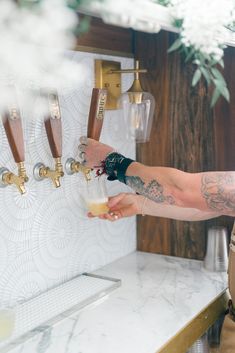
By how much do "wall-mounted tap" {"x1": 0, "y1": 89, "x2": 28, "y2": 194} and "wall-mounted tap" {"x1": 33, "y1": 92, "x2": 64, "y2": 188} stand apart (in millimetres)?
128

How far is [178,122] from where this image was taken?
189cm

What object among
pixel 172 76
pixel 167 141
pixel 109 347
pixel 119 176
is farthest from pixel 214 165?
pixel 109 347

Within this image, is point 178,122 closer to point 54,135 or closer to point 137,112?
point 137,112

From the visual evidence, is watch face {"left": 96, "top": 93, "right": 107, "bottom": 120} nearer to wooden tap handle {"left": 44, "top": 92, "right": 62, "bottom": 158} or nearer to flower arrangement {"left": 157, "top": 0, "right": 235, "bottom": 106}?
wooden tap handle {"left": 44, "top": 92, "right": 62, "bottom": 158}

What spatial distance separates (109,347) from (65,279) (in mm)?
485

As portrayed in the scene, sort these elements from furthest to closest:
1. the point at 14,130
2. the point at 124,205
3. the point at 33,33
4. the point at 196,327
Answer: the point at 124,205 → the point at 196,327 → the point at 14,130 → the point at 33,33

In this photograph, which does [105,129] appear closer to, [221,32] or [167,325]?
[167,325]

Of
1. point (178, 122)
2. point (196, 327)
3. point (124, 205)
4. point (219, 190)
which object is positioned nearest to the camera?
point (219, 190)

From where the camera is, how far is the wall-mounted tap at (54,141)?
149 centimetres

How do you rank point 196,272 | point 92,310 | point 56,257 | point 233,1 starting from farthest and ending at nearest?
1. point 196,272
2. point 56,257
3. point 92,310
4. point 233,1

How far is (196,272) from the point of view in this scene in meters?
1.81

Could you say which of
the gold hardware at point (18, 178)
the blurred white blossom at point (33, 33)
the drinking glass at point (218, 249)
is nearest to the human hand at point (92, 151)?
the gold hardware at point (18, 178)

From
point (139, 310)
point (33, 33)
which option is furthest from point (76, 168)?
point (33, 33)

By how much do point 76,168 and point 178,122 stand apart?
47 cm
